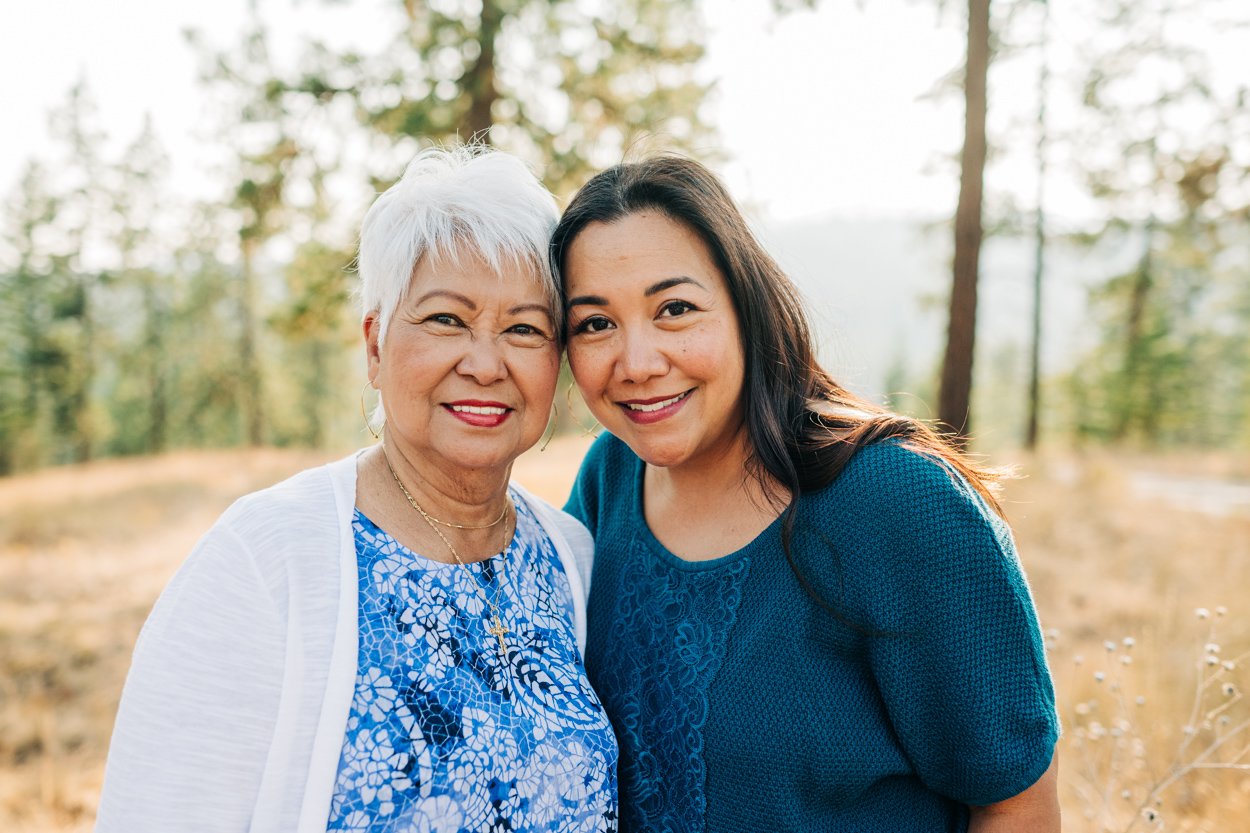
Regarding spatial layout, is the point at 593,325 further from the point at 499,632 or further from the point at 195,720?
the point at 195,720

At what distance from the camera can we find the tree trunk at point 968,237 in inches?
246

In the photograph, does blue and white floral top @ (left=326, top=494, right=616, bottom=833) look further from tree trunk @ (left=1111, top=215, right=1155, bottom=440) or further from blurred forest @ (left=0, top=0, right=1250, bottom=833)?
tree trunk @ (left=1111, top=215, right=1155, bottom=440)

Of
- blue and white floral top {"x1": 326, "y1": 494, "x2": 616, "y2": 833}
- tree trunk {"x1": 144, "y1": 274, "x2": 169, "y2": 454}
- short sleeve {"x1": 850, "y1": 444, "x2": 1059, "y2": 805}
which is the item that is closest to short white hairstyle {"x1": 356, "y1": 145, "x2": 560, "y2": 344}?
blue and white floral top {"x1": 326, "y1": 494, "x2": 616, "y2": 833}

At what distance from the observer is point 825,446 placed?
6.71 ft

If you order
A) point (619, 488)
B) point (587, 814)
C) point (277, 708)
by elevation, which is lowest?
point (587, 814)

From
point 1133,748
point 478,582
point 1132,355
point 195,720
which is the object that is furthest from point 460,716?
point 1132,355

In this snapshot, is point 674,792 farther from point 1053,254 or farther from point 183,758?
point 1053,254

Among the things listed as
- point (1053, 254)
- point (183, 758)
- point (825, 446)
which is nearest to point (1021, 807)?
Result: point (825, 446)

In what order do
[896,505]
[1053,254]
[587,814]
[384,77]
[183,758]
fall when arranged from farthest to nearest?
[1053,254] → [384,77] → [587,814] → [896,505] → [183,758]

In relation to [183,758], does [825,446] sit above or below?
above

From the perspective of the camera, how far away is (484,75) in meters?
9.51

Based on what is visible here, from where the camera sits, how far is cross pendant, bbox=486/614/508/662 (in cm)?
200

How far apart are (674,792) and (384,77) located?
31.7 ft

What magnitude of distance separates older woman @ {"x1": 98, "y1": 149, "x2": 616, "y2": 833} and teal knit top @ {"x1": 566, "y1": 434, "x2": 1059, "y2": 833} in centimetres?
25
